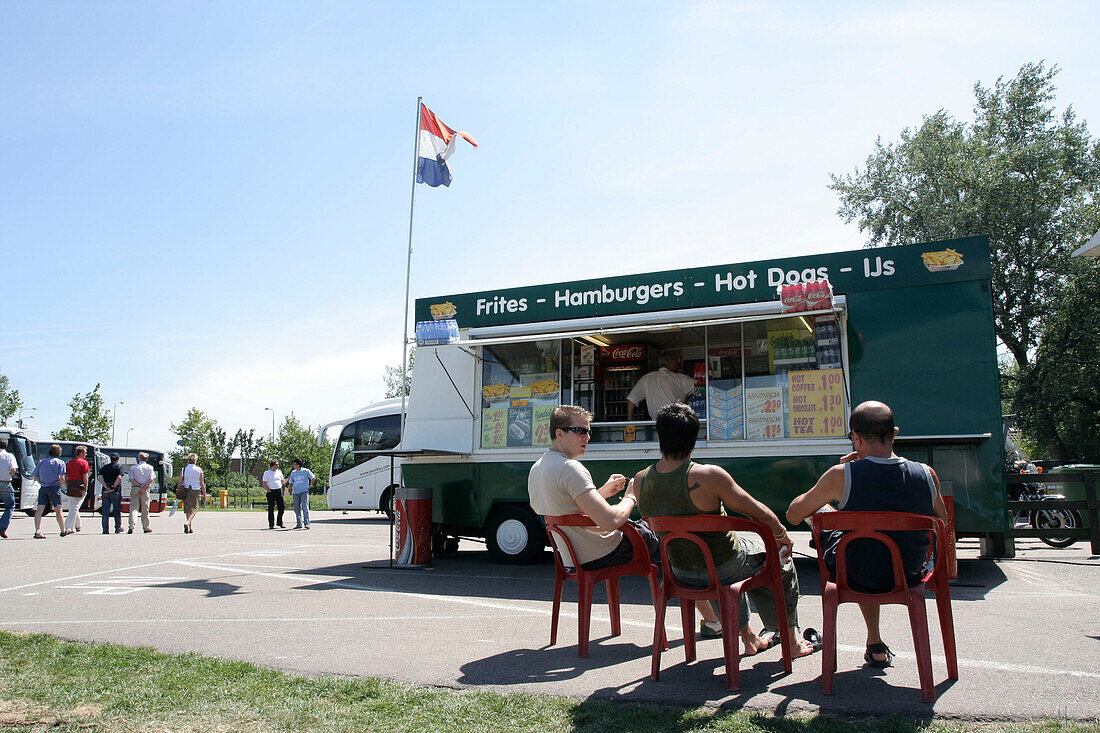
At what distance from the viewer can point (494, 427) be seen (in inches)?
397

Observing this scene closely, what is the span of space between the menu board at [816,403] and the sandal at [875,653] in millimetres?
4318

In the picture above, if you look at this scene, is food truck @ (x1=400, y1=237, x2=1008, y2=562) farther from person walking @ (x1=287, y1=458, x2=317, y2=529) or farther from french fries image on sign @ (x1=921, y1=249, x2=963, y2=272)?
person walking @ (x1=287, y1=458, x2=317, y2=529)

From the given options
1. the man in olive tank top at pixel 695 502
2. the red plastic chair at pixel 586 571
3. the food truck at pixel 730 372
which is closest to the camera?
the man in olive tank top at pixel 695 502

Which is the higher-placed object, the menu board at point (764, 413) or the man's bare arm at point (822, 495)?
the menu board at point (764, 413)

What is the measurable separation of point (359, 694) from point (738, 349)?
267 inches

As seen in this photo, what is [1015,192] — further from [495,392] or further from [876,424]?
[876,424]

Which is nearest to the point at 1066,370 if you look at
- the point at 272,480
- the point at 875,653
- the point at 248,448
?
the point at 272,480

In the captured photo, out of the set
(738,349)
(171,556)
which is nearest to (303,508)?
(171,556)

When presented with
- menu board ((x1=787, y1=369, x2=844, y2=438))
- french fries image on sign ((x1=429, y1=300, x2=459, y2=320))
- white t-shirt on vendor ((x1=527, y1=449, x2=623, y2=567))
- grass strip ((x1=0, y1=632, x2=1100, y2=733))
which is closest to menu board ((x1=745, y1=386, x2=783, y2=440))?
menu board ((x1=787, y1=369, x2=844, y2=438))

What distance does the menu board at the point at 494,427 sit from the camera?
32.9ft

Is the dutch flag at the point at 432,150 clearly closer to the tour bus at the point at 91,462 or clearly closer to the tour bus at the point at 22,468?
the tour bus at the point at 91,462

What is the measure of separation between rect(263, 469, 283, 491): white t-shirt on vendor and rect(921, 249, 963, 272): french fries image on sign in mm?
15525

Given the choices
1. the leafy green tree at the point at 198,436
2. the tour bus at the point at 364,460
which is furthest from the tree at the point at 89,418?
the tour bus at the point at 364,460

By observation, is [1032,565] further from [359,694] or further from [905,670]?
[359,694]
